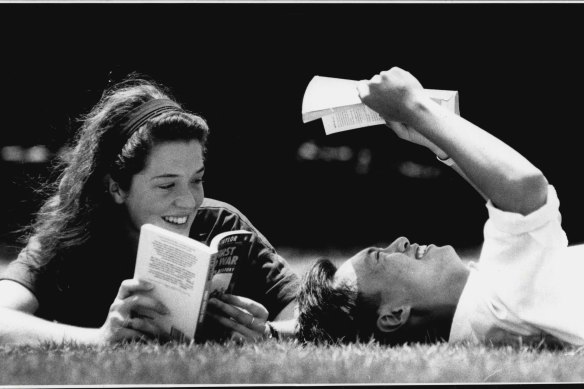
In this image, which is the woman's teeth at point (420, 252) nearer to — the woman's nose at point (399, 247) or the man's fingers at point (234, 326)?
the woman's nose at point (399, 247)

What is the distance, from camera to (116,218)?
4078 mm

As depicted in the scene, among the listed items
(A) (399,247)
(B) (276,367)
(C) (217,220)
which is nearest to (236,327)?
(B) (276,367)

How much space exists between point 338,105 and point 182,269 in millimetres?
934

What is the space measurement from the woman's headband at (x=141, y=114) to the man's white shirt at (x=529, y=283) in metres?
1.52

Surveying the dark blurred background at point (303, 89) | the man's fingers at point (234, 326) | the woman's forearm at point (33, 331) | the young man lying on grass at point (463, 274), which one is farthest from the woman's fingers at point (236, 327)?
the dark blurred background at point (303, 89)

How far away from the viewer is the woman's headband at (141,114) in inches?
156

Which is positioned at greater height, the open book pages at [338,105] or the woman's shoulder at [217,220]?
the open book pages at [338,105]

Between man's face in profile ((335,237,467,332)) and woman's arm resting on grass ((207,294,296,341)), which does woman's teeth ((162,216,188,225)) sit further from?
man's face in profile ((335,237,467,332))

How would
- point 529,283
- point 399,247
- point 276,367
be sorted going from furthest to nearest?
1. point 399,247
2. point 529,283
3. point 276,367

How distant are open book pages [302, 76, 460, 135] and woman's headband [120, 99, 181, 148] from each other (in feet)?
2.27

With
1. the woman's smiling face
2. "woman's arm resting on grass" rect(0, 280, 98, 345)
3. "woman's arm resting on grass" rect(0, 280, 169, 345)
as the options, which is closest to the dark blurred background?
the woman's smiling face

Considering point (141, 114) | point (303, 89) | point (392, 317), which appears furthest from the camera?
point (303, 89)

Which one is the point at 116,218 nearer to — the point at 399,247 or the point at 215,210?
the point at 215,210

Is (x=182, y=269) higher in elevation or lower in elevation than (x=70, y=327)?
higher
